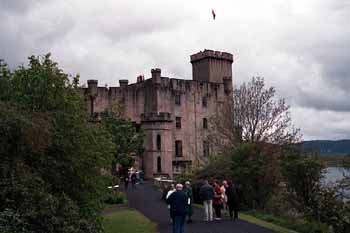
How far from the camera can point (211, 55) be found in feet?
254

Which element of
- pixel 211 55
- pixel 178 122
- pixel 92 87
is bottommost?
pixel 178 122

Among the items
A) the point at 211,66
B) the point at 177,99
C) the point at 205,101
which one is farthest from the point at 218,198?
the point at 211,66

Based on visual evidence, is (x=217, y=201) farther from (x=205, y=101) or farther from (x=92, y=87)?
(x=205, y=101)

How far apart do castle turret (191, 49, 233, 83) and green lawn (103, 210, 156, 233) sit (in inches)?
2018

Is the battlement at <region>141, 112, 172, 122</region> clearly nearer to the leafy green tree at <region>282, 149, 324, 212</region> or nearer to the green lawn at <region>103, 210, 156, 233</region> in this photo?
the green lawn at <region>103, 210, 156, 233</region>

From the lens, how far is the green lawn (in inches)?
871

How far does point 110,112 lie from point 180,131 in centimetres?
2002

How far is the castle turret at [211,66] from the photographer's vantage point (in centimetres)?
7750

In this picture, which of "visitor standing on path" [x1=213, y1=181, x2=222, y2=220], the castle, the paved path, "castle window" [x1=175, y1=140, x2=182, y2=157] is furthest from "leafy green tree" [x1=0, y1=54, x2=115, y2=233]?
"castle window" [x1=175, y1=140, x2=182, y2=157]

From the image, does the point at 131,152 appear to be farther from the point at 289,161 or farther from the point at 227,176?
the point at 289,161

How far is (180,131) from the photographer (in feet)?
237

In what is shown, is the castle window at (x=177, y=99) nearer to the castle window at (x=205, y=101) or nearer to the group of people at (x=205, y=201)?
the castle window at (x=205, y=101)

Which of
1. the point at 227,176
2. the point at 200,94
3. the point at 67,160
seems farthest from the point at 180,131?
the point at 67,160

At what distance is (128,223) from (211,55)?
55369 millimetres
